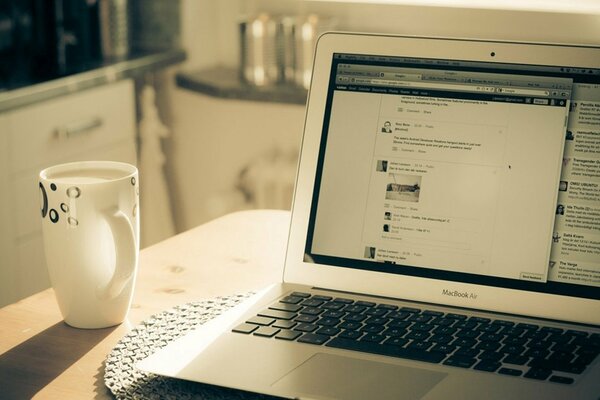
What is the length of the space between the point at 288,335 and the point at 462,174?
0.87 feet

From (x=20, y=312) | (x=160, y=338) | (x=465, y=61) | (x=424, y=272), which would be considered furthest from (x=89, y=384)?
(x=465, y=61)

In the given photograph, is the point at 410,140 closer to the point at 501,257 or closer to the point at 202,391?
the point at 501,257

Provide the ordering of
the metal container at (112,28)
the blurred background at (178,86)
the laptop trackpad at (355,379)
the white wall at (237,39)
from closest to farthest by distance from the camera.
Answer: the laptop trackpad at (355,379), the blurred background at (178,86), the white wall at (237,39), the metal container at (112,28)

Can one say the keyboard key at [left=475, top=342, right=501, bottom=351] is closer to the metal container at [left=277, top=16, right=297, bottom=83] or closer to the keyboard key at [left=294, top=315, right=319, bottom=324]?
the keyboard key at [left=294, top=315, right=319, bottom=324]

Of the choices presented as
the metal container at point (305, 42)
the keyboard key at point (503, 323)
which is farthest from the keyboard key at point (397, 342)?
the metal container at point (305, 42)

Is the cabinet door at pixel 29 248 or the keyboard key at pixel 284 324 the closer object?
the keyboard key at pixel 284 324

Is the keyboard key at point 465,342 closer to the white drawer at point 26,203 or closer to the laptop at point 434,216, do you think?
the laptop at point 434,216

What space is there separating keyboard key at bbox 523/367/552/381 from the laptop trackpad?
7cm

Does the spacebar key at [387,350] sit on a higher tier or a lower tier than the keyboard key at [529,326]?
lower

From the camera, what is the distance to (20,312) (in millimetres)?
991

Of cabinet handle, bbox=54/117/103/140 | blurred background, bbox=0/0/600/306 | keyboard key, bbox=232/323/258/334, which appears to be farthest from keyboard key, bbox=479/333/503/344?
cabinet handle, bbox=54/117/103/140

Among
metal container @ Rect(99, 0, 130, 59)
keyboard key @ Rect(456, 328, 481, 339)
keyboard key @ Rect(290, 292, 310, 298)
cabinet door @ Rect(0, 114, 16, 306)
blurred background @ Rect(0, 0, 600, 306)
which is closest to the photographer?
keyboard key @ Rect(456, 328, 481, 339)

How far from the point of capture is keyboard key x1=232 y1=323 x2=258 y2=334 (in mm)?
870

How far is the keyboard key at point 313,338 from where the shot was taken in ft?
2.77
